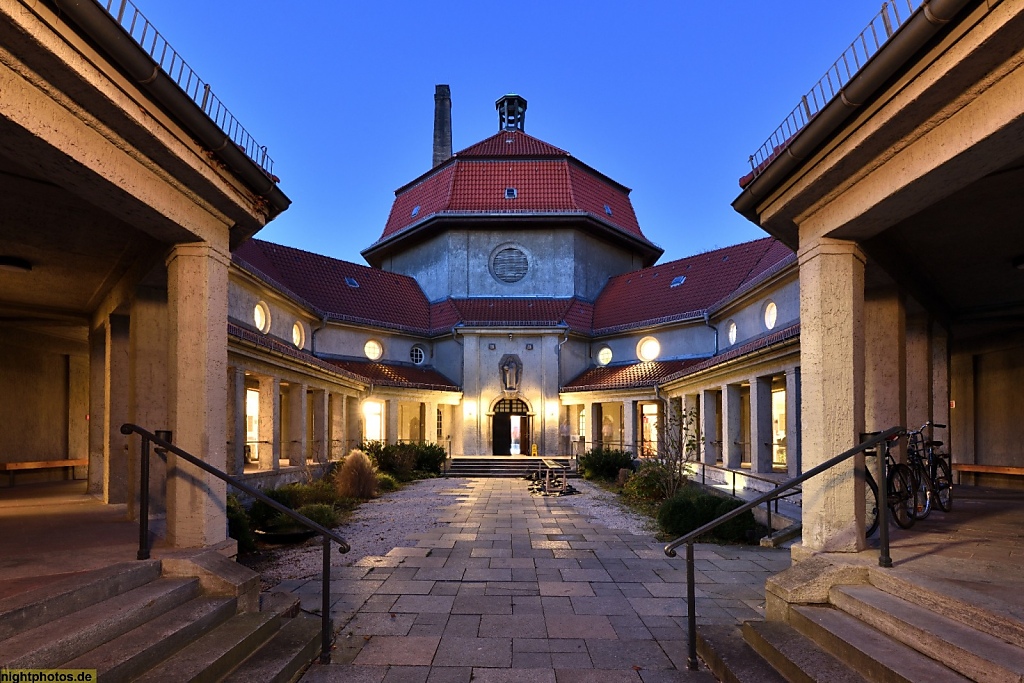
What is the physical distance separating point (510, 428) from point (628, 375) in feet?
20.7

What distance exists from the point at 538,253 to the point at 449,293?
481cm

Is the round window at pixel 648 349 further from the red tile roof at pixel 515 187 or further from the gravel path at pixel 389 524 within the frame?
the gravel path at pixel 389 524

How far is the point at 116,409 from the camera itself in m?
9.63

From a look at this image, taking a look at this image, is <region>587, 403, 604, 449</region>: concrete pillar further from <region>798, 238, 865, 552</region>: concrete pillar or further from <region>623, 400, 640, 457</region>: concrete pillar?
<region>798, 238, 865, 552</region>: concrete pillar

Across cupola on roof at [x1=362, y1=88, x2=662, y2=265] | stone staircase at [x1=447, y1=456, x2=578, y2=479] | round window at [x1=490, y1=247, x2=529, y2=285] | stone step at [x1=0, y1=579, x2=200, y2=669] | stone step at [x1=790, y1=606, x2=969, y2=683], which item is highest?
cupola on roof at [x1=362, y1=88, x2=662, y2=265]

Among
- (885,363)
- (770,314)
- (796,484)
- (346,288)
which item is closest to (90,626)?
(796,484)

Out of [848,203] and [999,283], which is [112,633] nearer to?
[848,203]

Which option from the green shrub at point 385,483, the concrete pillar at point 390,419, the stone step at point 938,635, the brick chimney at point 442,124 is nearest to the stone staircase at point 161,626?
the stone step at point 938,635

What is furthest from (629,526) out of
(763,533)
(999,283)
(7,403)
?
(7,403)

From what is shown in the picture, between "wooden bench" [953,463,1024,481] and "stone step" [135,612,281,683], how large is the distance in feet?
45.6

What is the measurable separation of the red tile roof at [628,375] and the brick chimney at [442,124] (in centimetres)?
2195

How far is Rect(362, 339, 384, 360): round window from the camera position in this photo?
27.7 meters

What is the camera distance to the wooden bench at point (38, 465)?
1344cm

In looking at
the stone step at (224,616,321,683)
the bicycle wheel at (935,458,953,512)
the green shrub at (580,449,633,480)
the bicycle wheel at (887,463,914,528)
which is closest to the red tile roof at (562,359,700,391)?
the green shrub at (580,449,633,480)
